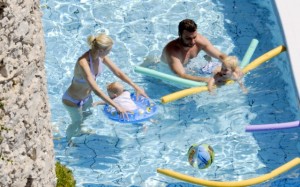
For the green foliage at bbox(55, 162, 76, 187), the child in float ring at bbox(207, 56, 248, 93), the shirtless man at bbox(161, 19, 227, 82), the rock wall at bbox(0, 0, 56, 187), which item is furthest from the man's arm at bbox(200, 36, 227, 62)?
the rock wall at bbox(0, 0, 56, 187)

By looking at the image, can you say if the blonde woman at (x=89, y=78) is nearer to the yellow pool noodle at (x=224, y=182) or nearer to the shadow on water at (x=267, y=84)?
the yellow pool noodle at (x=224, y=182)

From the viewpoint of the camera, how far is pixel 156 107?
10.7 meters

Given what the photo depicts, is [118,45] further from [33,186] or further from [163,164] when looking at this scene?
[33,186]

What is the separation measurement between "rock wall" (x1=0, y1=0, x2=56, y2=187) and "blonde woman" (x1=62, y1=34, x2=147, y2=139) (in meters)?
2.88

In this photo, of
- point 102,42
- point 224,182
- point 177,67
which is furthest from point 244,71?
point 102,42

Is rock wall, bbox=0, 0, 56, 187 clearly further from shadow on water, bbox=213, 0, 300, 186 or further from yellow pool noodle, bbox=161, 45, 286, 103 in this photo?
shadow on water, bbox=213, 0, 300, 186

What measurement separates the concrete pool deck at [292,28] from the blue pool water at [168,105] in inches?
8.2

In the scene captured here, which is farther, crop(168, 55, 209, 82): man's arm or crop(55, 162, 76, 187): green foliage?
crop(168, 55, 209, 82): man's arm

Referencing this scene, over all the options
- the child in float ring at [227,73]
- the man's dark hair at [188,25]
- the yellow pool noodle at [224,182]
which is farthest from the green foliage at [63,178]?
the man's dark hair at [188,25]

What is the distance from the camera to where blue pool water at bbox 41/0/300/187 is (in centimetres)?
1039

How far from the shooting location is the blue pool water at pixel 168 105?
10.4m

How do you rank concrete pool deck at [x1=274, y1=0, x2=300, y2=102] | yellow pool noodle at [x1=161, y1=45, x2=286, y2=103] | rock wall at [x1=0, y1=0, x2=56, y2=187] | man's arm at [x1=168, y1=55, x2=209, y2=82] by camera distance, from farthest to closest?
concrete pool deck at [x1=274, y1=0, x2=300, y2=102], man's arm at [x1=168, y1=55, x2=209, y2=82], yellow pool noodle at [x1=161, y1=45, x2=286, y2=103], rock wall at [x1=0, y1=0, x2=56, y2=187]

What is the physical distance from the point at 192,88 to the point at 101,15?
3097 millimetres

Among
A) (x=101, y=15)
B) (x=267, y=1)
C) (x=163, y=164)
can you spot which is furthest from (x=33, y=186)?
(x=267, y=1)
